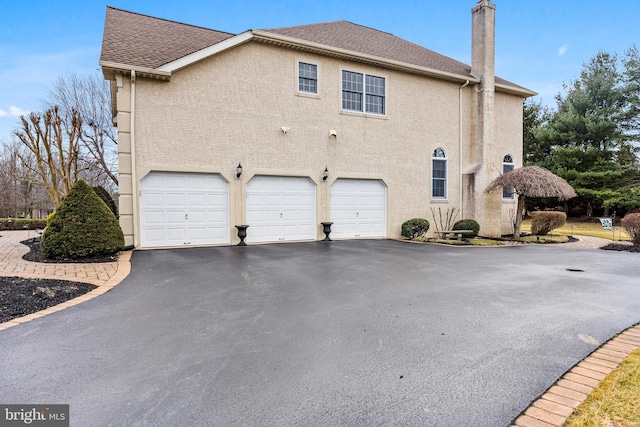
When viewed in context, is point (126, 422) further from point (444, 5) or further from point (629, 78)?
point (629, 78)

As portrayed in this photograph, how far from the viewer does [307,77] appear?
1226 centimetres

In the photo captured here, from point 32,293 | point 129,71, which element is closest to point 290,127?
point 129,71

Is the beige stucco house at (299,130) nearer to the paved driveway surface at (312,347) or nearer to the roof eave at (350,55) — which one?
the roof eave at (350,55)

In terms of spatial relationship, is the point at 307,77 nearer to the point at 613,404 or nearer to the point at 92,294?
the point at 92,294

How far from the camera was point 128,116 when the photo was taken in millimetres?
9867

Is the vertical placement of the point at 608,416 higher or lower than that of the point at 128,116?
lower

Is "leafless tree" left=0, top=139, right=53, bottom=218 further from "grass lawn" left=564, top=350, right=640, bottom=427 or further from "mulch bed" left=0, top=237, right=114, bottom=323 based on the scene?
"grass lawn" left=564, top=350, right=640, bottom=427

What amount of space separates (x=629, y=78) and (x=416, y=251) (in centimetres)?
2607

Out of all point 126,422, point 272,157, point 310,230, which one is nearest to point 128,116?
point 272,157

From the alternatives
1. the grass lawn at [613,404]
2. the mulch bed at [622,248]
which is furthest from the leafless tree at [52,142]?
the mulch bed at [622,248]

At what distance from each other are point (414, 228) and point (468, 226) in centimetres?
219

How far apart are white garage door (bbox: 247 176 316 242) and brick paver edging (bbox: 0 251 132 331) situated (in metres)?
4.26

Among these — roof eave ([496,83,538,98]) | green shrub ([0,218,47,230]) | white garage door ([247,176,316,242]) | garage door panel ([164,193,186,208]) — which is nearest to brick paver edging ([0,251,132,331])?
garage door panel ([164,193,186,208])

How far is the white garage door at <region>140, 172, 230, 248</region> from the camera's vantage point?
33.6 ft
